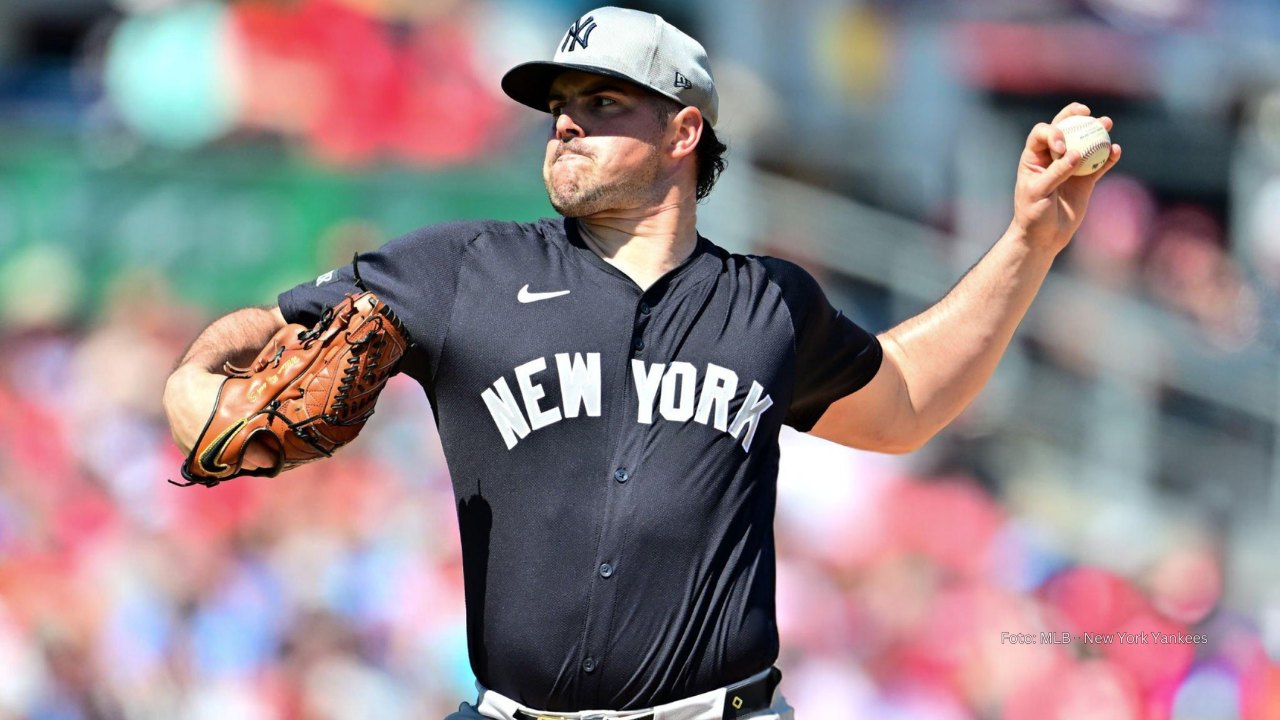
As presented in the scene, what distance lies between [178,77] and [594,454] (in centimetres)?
609

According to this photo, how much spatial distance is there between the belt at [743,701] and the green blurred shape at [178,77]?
6078mm

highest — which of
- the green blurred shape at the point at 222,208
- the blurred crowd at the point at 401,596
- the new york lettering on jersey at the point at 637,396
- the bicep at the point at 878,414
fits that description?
the new york lettering on jersey at the point at 637,396

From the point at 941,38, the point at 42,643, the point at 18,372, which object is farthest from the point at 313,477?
the point at 941,38

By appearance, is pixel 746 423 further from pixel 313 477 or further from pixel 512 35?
pixel 512 35

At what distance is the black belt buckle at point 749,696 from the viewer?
2318 millimetres

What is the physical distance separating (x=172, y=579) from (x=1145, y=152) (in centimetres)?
580

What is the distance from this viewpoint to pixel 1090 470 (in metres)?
7.19

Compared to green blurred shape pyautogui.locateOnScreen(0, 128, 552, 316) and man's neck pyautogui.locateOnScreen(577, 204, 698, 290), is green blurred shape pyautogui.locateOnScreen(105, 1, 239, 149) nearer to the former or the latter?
green blurred shape pyautogui.locateOnScreen(0, 128, 552, 316)

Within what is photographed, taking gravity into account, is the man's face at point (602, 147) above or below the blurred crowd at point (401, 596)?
above

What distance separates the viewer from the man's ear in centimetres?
260

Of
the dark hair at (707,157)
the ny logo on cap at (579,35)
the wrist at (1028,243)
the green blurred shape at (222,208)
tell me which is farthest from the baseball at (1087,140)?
the green blurred shape at (222,208)

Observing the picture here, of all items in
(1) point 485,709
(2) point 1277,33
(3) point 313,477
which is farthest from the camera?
(2) point 1277,33

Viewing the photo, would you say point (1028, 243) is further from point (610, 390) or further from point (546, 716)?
point (546, 716)

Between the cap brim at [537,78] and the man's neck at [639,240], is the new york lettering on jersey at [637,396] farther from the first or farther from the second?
the cap brim at [537,78]
